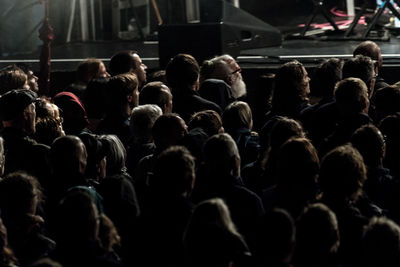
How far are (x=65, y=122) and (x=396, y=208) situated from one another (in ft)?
7.83

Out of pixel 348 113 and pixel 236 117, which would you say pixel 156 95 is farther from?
pixel 348 113

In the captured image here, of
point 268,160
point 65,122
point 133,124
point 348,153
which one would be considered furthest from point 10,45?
point 348,153

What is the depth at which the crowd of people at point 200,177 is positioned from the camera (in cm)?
276

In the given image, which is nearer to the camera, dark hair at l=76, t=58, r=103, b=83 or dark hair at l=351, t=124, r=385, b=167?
dark hair at l=351, t=124, r=385, b=167

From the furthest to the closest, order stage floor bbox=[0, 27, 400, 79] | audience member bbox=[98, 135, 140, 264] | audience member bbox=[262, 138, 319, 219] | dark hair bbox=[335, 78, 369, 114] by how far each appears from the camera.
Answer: stage floor bbox=[0, 27, 400, 79] < dark hair bbox=[335, 78, 369, 114] < audience member bbox=[98, 135, 140, 264] < audience member bbox=[262, 138, 319, 219]

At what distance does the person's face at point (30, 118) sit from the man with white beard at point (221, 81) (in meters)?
1.42

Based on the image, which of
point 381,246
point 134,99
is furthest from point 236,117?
point 381,246

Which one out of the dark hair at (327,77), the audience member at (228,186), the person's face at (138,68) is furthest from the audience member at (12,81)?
the audience member at (228,186)

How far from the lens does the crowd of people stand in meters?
2.76

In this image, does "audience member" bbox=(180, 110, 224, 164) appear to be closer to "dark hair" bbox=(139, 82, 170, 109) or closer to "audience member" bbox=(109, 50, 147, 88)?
"dark hair" bbox=(139, 82, 170, 109)

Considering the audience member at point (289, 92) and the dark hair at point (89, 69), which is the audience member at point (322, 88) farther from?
the dark hair at point (89, 69)

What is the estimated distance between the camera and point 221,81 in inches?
216

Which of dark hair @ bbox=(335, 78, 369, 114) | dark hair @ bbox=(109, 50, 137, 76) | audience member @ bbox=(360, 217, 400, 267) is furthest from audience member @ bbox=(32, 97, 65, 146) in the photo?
audience member @ bbox=(360, 217, 400, 267)

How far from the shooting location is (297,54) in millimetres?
8133
